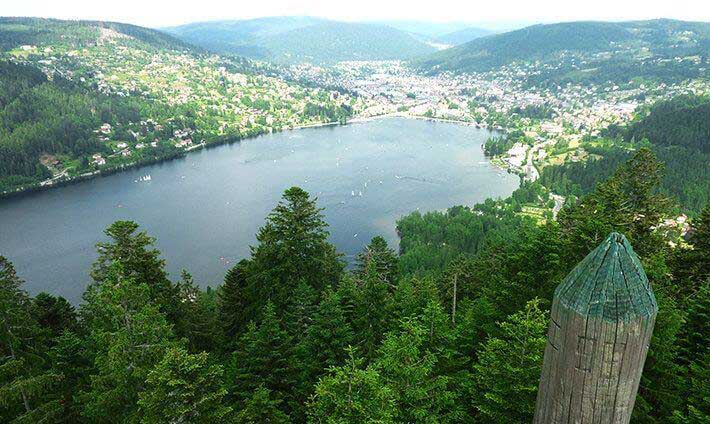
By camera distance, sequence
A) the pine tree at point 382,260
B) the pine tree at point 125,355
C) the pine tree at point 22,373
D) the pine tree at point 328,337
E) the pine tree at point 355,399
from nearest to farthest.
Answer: the pine tree at point 355,399 < the pine tree at point 125,355 < the pine tree at point 22,373 < the pine tree at point 328,337 < the pine tree at point 382,260

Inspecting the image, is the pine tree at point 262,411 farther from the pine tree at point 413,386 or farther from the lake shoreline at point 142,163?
the lake shoreline at point 142,163

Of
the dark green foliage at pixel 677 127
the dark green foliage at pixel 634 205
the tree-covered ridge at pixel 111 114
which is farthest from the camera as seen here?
the tree-covered ridge at pixel 111 114

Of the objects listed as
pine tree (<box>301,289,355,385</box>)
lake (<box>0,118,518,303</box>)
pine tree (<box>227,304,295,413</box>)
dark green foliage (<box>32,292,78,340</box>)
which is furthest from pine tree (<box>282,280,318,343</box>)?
lake (<box>0,118,518,303</box>)

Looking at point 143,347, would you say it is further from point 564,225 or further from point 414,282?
point 564,225

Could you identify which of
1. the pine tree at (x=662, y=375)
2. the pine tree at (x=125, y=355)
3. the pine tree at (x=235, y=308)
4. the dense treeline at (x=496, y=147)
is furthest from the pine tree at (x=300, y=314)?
the dense treeline at (x=496, y=147)

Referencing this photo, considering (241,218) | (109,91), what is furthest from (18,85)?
(241,218)

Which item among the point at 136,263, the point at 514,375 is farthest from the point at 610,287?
the point at 136,263

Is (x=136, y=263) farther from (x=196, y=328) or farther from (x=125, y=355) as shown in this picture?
(x=125, y=355)
